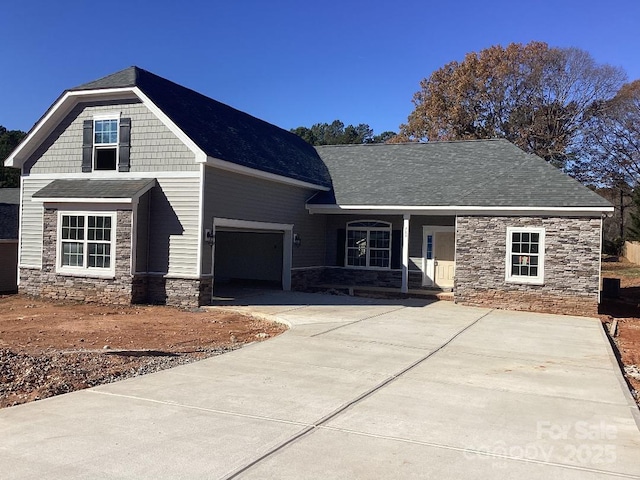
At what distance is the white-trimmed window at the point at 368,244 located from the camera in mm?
20469

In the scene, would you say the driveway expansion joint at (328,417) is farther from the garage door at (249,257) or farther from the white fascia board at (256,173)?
the garage door at (249,257)

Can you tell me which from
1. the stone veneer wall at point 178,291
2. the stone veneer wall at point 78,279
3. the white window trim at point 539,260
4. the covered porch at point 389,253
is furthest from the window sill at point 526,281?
the stone veneer wall at point 78,279

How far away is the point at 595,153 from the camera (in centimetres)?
3941

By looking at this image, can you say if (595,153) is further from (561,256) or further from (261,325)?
(261,325)

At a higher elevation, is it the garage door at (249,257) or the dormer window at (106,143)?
the dormer window at (106,143)

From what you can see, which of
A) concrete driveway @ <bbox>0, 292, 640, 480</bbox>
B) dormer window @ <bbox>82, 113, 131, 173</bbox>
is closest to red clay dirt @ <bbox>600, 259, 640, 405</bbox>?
concrete driveway @ <bbox>0, 292, 640, 480</bbox>

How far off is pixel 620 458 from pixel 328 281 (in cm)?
1649

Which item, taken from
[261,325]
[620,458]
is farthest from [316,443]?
[261,325]

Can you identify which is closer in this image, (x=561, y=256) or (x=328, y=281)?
(x=561, y=256)

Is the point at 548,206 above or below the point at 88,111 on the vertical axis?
below

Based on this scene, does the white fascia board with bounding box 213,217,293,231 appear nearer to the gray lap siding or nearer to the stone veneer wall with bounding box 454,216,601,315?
the gray lap siding

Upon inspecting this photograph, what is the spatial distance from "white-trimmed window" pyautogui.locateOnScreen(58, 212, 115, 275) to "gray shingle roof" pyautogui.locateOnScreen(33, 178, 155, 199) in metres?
0.54

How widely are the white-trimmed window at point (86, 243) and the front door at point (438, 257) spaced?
33.9ft

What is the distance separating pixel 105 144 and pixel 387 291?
997cm
